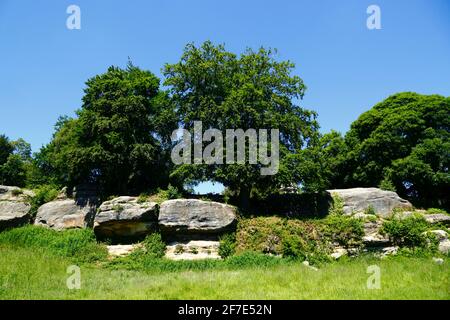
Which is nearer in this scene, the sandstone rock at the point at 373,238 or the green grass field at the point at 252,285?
the green grass field at the point at 252,285

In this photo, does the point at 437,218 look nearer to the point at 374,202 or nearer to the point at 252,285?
the point at 374,202

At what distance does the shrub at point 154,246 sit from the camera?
21891mm

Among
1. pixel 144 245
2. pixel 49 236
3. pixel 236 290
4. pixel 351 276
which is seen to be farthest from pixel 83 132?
pixel 351 276

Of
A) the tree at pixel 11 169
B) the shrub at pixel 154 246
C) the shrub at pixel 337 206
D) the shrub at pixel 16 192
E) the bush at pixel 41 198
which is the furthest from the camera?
the tree at pixel 11 169

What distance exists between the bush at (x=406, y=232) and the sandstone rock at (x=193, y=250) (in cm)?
989

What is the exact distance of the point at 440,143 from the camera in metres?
28.7

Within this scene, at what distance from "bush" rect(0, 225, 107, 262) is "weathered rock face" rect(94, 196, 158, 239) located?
1.08 metres

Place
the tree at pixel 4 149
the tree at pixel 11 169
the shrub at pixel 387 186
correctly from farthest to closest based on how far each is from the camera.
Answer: the tree at pixel 4 149 → the tree at pixel 11 169 → the shrub at pixel 387 186

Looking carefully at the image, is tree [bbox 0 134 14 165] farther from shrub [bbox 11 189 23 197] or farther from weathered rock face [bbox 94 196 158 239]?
weathered rock face [bbox 94 196 158 239]

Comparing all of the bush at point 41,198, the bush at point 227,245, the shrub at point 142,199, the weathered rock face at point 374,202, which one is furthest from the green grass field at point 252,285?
the bush at point 41,198

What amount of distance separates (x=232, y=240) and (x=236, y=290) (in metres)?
Result: 9.96

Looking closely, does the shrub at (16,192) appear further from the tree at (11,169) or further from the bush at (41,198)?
the tree at (11,169)

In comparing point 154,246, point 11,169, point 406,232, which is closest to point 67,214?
point 154,246
